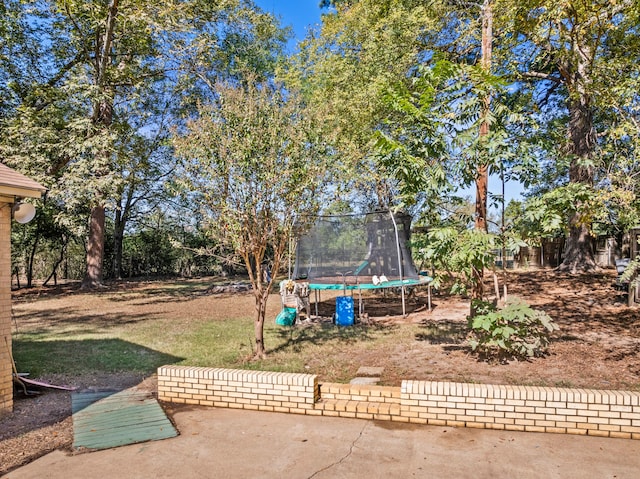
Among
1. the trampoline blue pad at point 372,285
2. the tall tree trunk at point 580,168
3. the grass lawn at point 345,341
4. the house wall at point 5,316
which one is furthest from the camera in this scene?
the tall tree trunk at point 580,168

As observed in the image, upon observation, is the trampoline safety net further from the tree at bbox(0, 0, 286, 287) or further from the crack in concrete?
the crack in concrete

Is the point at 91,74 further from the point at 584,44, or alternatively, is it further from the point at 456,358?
the point at 456,358

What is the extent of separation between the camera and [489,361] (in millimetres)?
5398

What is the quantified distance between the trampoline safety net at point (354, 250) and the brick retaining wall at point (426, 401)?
567cm

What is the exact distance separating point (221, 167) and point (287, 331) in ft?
12.2

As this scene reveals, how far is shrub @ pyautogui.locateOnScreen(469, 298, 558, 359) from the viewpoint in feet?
16.4

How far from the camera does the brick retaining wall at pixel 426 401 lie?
356 cm

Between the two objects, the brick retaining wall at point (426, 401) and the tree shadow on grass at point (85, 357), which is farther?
the tree shadow on grass at point (85, 357)

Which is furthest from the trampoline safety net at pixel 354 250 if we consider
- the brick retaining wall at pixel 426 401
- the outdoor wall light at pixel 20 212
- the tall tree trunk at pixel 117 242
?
the tall tree trunk at pixel 117 242

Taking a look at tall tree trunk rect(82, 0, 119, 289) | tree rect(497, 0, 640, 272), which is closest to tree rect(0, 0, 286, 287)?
tall tree trunk rect(82, 0, 119, 289)

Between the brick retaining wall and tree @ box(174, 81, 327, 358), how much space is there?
1.77 m

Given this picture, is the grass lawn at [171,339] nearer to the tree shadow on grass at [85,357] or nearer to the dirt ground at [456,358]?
the tree shadow on grass at [85,357]

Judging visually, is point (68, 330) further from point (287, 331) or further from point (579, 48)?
point (579, 48)

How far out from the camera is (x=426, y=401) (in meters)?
3.85
